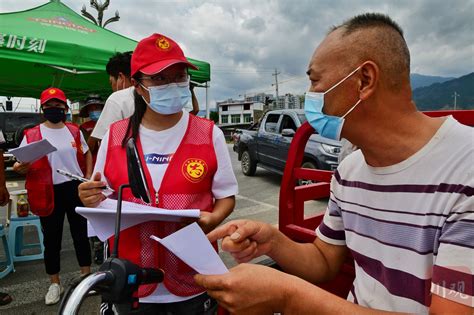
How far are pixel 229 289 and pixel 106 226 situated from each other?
0.61m

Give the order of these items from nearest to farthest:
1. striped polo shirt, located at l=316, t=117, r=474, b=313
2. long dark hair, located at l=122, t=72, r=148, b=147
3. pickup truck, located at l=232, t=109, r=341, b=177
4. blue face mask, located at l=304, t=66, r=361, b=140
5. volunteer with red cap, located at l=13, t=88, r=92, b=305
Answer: striped polo shirt, located at l=316, t=117, r=474, b=313, blue face mask, located at l=304, t=66, r=361, b=140, long dark hair, located at l=122, t=72, r=148, b=147, volunteer with red cap, located at l=13, t=88, r=92, b=305, pickup truck, located at l=232, t=109, r=341, b=177

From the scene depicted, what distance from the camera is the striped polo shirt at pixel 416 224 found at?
857mm

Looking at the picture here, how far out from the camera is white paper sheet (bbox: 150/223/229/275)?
91cm

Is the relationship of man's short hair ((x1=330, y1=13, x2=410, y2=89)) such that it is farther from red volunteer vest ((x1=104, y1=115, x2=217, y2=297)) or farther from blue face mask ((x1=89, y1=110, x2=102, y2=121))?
blue face mask ((x1=89, y1=110, x2=102, y2=121))

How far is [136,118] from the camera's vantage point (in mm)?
1662

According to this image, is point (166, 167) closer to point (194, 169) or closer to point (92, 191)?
point (194, 169)

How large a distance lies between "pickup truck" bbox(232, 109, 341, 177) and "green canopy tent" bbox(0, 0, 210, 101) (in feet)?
7.74

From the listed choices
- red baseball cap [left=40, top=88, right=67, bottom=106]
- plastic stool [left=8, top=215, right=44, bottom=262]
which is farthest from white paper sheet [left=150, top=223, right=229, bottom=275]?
plastic stool [left=8, top=215, right=44, bottom=262]

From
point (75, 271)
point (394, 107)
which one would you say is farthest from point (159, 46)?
point (75, 271)

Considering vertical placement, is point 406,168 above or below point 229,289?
above

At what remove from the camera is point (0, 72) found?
5586 millimetres

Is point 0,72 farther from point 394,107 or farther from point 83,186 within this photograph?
point 394,107

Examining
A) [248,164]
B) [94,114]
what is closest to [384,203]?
[94,114]

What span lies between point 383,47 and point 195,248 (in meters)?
0.83
